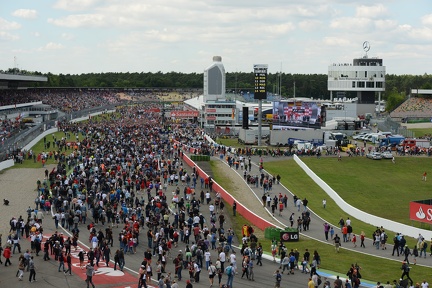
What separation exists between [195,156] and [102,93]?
121853 mm

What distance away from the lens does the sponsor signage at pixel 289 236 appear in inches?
1366

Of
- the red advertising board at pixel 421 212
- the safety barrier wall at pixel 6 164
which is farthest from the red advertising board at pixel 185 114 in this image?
the red advertising board at pixel 421 212

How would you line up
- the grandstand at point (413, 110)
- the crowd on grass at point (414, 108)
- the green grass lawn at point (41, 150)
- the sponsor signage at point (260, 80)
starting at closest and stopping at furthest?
the green grass lawn at point (41, 150)
the sponsor signage at point (260, 80)
the grandstand at point (413, 110)
the crowd on grass at point (414, 108)

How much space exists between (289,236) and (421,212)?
7669 mm

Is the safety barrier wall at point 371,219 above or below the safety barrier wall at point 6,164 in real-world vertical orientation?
below

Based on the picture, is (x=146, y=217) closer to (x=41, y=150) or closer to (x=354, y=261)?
(x=354, y=261)

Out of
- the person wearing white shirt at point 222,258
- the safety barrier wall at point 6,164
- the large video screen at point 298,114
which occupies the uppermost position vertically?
the large video screen at point 298,114

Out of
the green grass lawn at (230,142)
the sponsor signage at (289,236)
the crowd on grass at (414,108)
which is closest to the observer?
the sponsor signage at (289,236)

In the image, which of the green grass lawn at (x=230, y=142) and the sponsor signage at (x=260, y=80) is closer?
the green grass lawn at (x=230, y=142)

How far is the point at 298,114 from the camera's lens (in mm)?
85688

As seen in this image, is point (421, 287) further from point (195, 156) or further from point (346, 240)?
point (195, 156)

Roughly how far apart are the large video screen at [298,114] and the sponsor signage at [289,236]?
49.5 metres

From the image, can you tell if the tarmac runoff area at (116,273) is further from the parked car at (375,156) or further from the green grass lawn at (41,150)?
the parked car at (375,156)

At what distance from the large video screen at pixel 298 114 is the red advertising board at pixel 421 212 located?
45.2m
